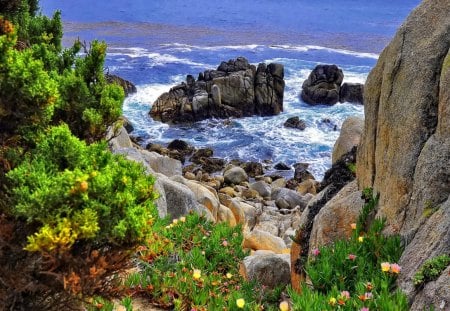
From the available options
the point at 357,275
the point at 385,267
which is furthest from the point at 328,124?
the point at 385,267

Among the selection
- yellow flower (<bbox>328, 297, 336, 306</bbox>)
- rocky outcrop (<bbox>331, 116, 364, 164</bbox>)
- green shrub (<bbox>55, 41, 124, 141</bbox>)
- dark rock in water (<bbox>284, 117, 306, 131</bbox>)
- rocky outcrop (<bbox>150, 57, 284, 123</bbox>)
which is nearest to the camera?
yellow flower (<bbox>328, 297, 336, 306</bbox>)

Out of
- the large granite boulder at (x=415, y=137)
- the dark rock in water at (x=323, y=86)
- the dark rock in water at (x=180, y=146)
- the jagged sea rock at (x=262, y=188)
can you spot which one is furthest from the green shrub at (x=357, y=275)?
the dark rock in water at (x=323, y=86)

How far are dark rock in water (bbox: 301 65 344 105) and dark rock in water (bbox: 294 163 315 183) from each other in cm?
1498

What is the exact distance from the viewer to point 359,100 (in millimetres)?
47031

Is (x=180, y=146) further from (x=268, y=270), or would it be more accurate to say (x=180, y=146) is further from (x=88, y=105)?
(x=88, y=105)

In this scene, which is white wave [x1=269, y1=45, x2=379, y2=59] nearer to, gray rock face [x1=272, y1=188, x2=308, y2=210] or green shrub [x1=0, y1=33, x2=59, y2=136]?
gray rock face [x1=272, y1=188, x2=308, y2=210]

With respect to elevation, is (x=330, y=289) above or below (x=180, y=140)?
above

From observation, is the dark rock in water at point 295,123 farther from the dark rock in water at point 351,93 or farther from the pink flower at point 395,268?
the pink flower at point 395,268

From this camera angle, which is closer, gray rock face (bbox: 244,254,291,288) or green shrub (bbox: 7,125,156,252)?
green shrub (bbox: 7,125,156,252)

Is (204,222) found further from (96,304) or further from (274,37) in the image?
(274,37)

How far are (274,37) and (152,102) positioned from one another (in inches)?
1441

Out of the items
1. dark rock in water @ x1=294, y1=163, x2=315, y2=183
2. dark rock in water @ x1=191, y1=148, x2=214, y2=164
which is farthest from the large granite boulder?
dark rock in water @ x1=191, y1=148, x2=214, y2=164

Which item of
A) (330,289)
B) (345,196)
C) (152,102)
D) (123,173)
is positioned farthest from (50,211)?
(152,102)

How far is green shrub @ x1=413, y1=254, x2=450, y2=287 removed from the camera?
18.7ft
